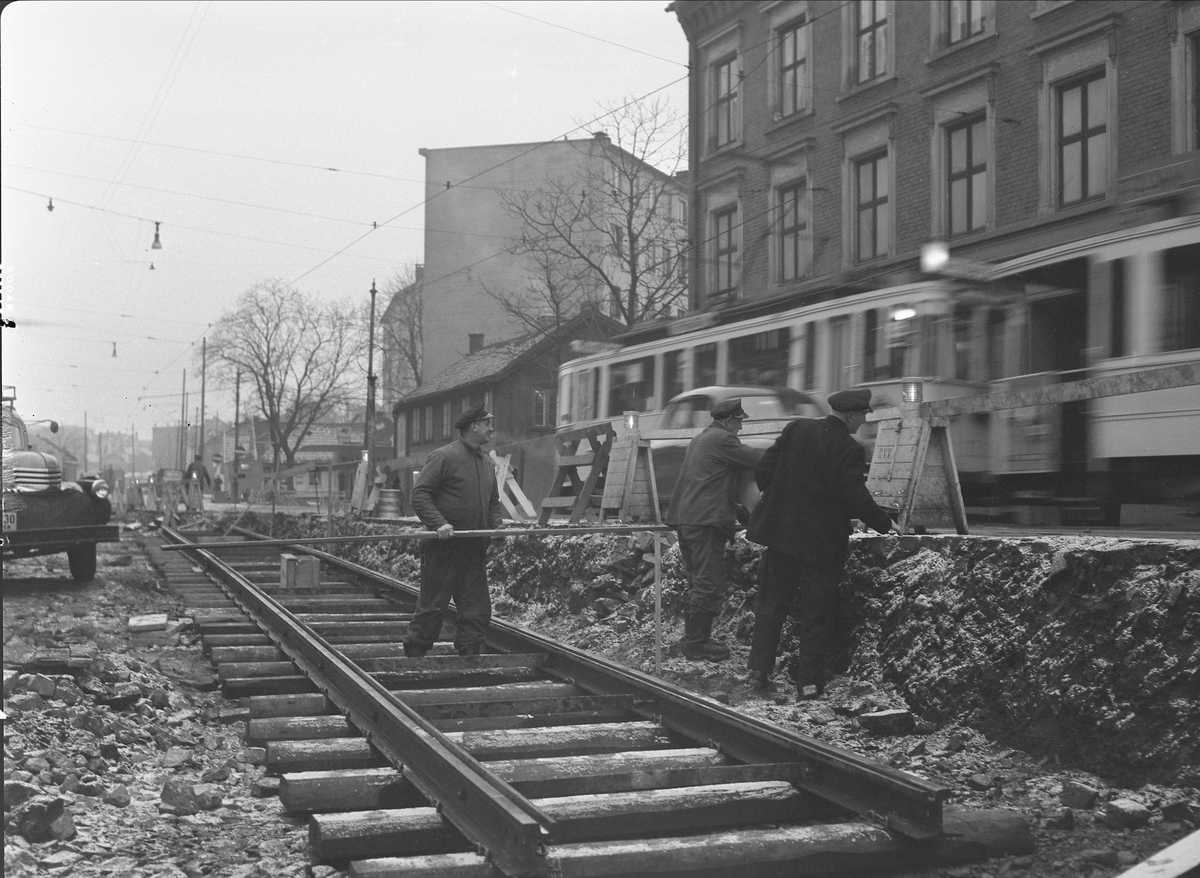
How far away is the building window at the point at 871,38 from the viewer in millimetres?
24016

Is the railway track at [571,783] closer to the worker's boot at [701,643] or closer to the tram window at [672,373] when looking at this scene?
the worker's boot at [701,643]

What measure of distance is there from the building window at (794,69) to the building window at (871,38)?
140cm

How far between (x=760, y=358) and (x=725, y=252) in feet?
34.0

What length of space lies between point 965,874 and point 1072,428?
8.68 m

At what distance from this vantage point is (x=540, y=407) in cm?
4641

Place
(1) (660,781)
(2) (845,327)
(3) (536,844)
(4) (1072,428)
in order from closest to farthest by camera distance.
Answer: (3) (536,844) < (1) (660,781) < (4) (1072,428) < (2) (845,327)

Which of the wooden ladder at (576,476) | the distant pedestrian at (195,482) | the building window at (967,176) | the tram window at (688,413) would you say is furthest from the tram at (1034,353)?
the distant pedestrian at (195,482)

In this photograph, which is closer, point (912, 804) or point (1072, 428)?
point (912, 804)

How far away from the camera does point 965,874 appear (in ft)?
14.3

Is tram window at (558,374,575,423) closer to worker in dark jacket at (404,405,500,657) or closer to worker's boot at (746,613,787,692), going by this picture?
worker in dark jacket at (404,405,500,657)

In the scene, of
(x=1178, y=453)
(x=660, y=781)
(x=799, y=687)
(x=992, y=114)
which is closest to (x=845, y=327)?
(x=1178, y=453)

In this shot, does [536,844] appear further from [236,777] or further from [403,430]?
[403,430]

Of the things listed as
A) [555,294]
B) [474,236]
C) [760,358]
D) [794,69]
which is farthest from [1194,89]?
[474,236]

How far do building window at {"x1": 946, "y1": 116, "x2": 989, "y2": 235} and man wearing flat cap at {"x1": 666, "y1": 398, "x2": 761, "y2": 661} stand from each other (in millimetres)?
14470
